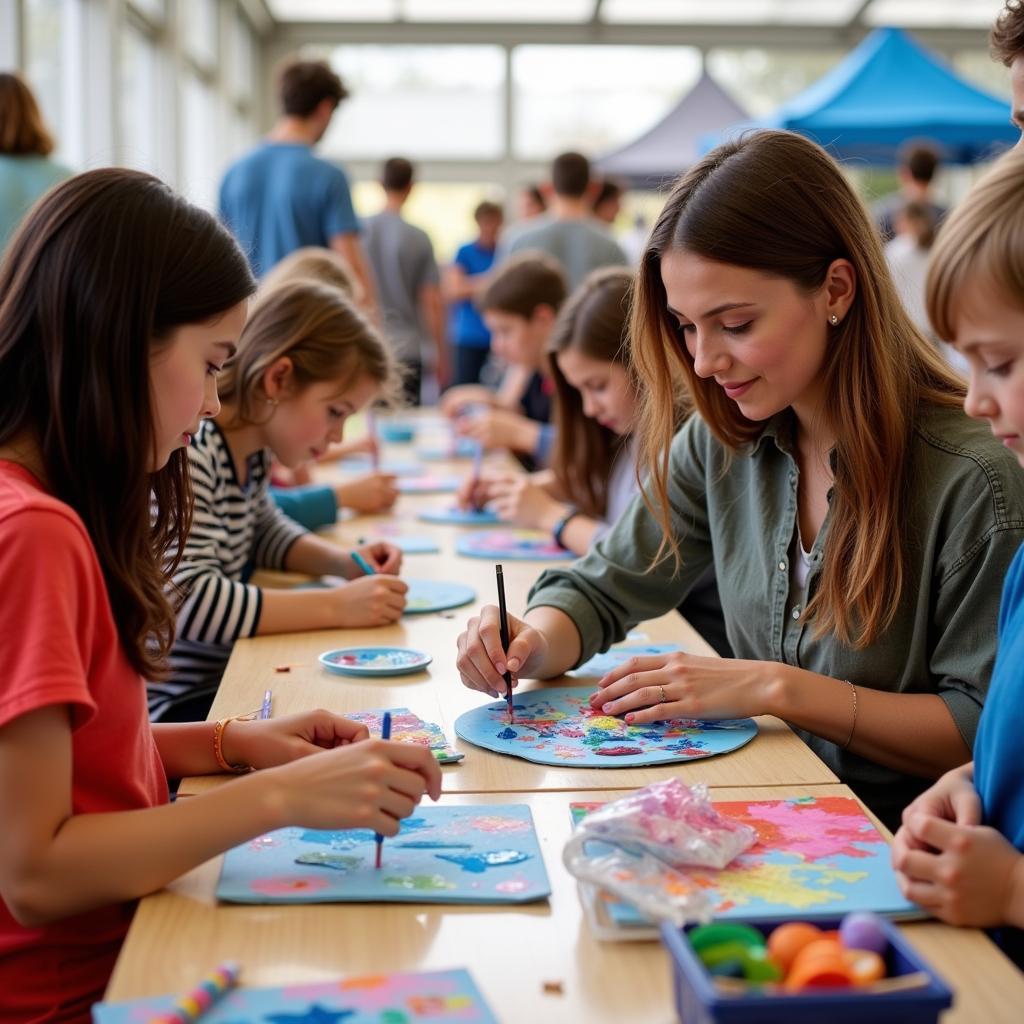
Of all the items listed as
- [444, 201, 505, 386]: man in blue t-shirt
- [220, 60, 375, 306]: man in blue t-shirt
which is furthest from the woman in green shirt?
[444, 201, 505, 386]: man in blue t-shirt

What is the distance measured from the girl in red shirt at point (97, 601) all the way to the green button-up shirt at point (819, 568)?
22.3 inches

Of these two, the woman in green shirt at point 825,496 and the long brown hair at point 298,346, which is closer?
the woman in green shirt at point 825,496

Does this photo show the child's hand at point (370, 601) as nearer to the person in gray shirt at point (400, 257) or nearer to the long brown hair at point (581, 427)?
the long brown hair at point (581, 427)

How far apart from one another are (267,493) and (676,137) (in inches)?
224

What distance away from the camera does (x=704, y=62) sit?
992cm

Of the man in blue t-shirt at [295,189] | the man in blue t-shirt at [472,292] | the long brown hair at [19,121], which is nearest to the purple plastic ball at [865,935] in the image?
the long brown hair at [19,121]

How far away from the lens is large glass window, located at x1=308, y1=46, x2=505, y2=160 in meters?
9.81

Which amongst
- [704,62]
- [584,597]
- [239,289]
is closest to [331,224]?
[584,597]

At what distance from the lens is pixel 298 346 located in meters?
2.05

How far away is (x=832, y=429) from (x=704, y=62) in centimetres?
921

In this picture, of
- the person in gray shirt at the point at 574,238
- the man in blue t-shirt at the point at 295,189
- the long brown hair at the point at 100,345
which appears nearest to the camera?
the long brown hair at the point at 100,345

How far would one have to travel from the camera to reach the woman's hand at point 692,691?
1.29 metres

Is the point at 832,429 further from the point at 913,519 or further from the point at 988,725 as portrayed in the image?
the point at 988,725

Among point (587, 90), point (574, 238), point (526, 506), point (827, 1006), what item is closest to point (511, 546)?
point (526, 506)
